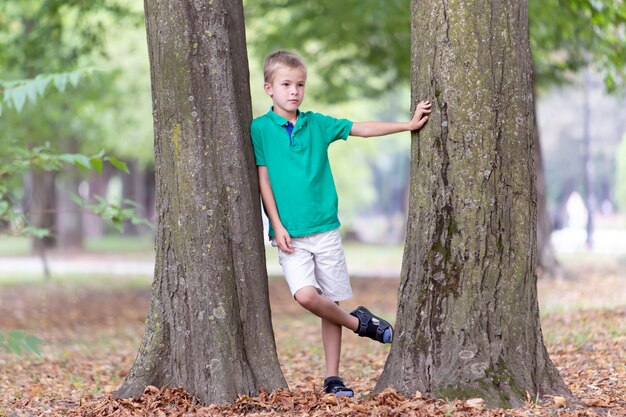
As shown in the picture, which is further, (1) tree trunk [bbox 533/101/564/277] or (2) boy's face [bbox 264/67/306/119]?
(1) tree trunk [bbox 533/101/564/277]

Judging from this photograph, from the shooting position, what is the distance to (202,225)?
5.17m

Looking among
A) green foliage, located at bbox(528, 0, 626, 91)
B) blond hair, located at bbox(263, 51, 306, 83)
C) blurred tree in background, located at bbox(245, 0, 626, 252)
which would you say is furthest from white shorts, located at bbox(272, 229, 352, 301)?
blurred tree in background, located at bbox(245, 0, 626, 252)

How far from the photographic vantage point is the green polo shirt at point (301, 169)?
17.2 ft

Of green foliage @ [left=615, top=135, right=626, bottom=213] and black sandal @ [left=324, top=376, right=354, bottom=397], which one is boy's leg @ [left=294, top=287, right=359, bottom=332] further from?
green foliage @ [left=615, top=135, right=626, bottom=213]

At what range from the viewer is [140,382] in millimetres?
5258

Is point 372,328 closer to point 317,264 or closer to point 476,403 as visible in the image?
point 317,264

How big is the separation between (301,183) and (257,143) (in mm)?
408

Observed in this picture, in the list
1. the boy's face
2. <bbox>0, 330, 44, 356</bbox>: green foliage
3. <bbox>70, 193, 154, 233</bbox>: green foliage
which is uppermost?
the boy's face

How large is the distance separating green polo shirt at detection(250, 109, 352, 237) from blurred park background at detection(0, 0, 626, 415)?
152 centimetres

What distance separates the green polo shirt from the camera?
17.2 ft

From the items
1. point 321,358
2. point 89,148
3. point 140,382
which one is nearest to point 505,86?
point 140,382

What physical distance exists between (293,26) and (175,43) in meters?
12.8

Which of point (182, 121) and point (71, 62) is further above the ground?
point (71, 62)

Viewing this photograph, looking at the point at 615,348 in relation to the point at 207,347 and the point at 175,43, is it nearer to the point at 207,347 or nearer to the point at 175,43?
the point at 207,347
